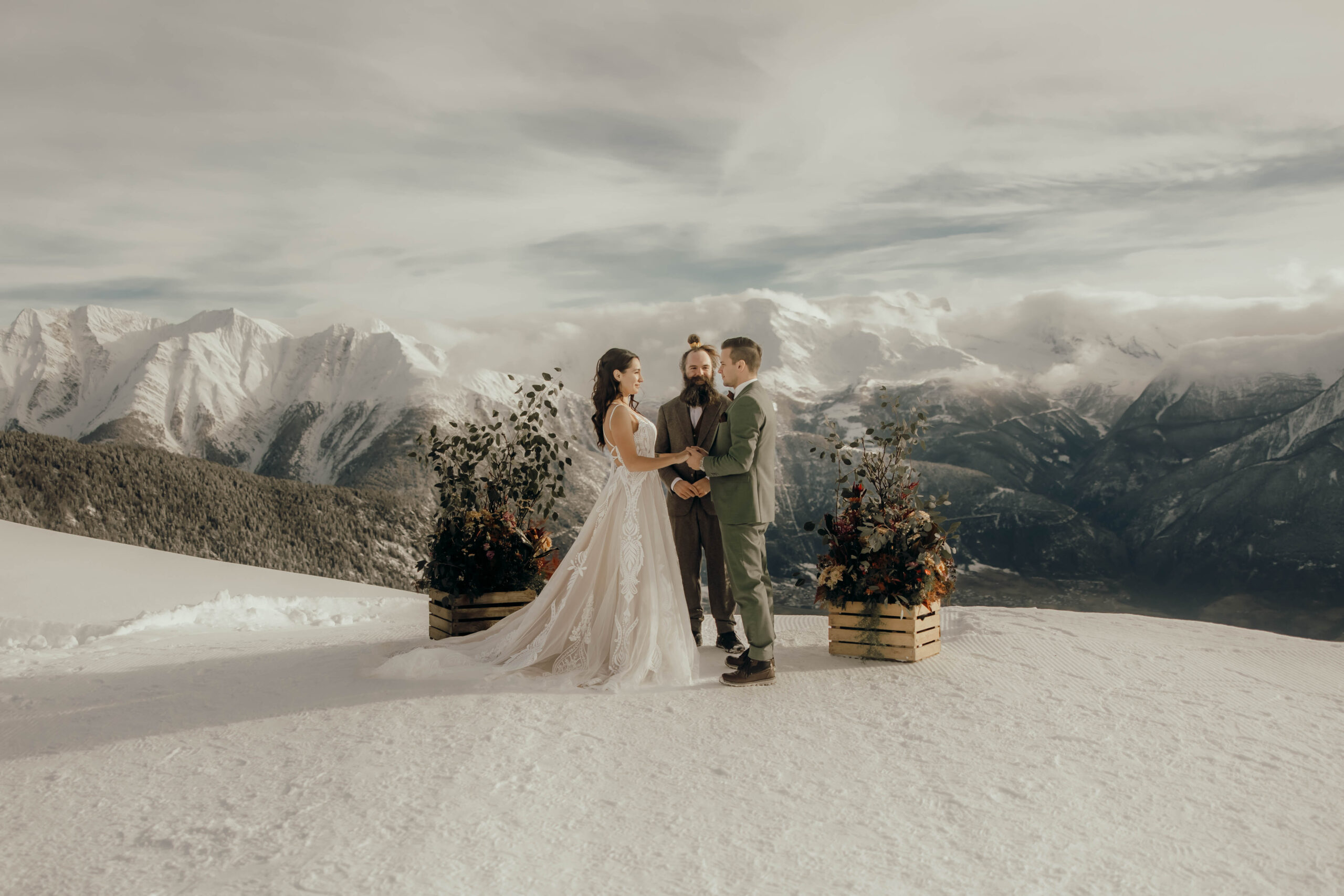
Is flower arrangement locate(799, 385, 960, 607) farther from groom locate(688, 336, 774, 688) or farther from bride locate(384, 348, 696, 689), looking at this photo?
bride locate(384, 348, 696, 689)

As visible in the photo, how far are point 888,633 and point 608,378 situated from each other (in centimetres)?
268

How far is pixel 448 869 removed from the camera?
2.95m

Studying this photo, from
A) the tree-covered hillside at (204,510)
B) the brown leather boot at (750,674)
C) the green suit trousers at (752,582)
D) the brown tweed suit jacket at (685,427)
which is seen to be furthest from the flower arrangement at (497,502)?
the tree-covered hillside at (204,510)

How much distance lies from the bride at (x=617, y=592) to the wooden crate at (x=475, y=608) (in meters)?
0.81

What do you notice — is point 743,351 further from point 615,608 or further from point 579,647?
point 579,647

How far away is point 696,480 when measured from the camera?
239 inches

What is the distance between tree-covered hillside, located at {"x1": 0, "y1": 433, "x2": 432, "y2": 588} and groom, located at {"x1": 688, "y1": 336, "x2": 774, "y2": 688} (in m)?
64.0

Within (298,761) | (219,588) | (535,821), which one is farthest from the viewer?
(219,588)

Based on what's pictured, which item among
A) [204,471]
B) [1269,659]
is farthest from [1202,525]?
[1269,659]

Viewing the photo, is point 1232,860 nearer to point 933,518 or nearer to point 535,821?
point 535,821

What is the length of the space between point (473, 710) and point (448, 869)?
174 cm

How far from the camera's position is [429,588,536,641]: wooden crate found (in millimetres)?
6719

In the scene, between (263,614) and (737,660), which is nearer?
(737,660)

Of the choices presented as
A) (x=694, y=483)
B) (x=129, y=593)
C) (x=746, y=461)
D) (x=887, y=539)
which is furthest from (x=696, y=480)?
(x=129, y=593)
